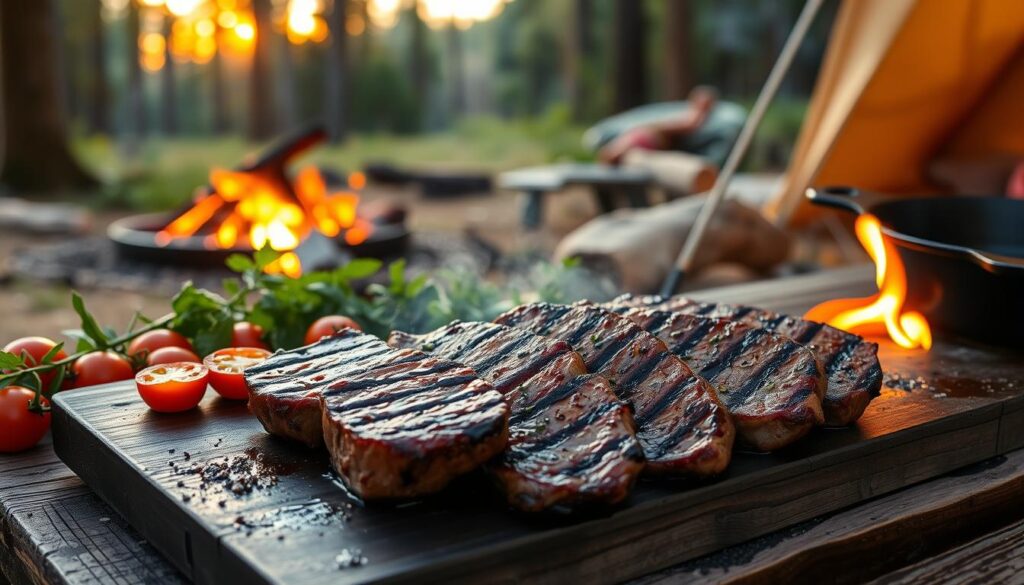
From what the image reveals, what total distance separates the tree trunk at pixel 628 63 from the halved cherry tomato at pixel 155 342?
14429mm

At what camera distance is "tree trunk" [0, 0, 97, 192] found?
11.9 metres

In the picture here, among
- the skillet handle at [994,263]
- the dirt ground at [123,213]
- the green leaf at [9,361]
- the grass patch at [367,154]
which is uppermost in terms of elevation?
the skillet handle at [994,263]

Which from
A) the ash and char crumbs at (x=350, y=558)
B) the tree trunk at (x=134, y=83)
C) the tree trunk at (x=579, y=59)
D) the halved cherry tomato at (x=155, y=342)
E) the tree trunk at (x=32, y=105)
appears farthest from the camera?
the tree trunk at (x=579, y=59)

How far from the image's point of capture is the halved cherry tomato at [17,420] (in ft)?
7.13

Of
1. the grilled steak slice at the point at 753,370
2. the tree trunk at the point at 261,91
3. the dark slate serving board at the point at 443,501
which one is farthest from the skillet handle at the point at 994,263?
the tree trunk at the point at 261,91

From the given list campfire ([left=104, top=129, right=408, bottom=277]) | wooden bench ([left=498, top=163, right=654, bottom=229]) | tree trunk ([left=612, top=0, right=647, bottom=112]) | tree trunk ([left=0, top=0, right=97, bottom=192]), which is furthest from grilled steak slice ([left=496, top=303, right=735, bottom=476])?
tree trunk ([left=612, top=0, right=647, bottom=112])

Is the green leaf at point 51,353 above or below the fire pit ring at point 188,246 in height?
above

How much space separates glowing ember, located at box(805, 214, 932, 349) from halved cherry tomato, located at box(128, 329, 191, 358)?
6.02ft

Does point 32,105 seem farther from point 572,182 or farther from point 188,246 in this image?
point 572,182

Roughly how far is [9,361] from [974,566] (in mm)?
2152

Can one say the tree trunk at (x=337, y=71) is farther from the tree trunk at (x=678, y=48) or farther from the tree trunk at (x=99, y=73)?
the tree trunk at (x=99, y=73)

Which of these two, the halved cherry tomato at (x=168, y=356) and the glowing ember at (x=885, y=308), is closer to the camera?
the halved cherry tomato at (x=168, y=356)

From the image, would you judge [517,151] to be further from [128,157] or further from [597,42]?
[597,42]

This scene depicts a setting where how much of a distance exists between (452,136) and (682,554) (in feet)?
83.6
